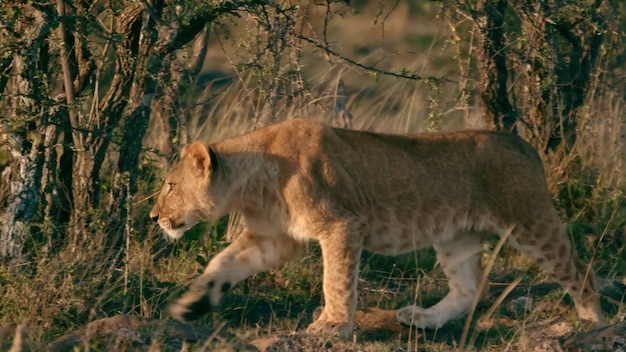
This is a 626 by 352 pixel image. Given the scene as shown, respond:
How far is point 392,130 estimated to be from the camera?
9.66 metres

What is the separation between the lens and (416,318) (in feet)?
20.6

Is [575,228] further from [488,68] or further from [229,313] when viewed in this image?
[229,313]

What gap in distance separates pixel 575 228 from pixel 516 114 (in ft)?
2.92

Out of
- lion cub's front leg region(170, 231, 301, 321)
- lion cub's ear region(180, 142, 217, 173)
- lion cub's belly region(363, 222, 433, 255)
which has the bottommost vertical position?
lion cub's front leg region(170, 231, 301, 321)

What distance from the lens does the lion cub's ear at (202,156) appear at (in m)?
5.88

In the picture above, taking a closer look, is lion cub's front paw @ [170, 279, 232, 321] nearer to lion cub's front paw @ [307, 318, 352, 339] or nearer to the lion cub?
the lion cub

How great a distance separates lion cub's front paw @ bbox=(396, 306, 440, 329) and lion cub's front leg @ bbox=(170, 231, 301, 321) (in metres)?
0.66

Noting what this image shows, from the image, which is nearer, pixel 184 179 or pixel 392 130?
pixel 184 179

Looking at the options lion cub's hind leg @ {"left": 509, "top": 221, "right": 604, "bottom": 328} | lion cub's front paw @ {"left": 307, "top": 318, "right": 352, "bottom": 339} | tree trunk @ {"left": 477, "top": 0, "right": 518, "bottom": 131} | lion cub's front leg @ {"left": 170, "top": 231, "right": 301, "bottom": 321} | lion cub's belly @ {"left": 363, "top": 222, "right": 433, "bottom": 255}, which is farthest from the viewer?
tree trunk @ {"left": 477, "top": 0, "right": 518, "bottom": 131}

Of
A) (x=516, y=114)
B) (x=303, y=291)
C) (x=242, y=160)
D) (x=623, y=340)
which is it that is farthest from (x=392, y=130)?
(x=623, y=340)

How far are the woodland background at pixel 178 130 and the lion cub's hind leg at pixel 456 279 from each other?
27 centimetres

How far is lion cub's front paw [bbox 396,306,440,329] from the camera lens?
627 centimetres

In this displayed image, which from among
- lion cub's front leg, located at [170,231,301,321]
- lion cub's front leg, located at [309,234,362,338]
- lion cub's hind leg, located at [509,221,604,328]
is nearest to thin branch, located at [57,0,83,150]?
lion cub's front leg, located at [170,231,301,321]

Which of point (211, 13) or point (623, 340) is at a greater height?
point (211, 13)
